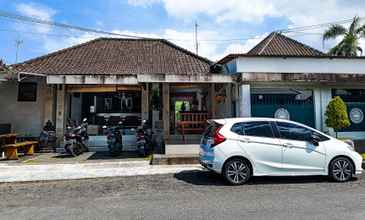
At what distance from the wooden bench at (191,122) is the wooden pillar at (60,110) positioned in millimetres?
5607

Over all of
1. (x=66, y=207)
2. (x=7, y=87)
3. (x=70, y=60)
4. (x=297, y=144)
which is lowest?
(x=66, y=207)

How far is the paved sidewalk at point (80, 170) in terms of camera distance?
30.1 feet

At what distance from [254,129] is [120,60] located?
1100 centimetres

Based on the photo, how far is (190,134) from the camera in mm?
13547

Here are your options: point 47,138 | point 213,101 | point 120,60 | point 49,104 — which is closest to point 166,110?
point 213,101

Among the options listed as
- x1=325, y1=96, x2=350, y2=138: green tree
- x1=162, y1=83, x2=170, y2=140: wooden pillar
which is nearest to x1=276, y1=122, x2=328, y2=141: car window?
x1=325, y1=96, x2=350, y2=138: green tree

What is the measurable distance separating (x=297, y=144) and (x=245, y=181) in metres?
1.67

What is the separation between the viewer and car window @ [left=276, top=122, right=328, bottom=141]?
27.4 ft

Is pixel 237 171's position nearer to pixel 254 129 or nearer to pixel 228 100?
pixel 254 129

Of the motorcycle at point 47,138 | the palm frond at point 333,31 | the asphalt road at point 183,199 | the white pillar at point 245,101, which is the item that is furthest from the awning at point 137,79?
the palm frond at point 333,31

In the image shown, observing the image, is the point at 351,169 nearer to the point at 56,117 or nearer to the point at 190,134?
the point at 190,134

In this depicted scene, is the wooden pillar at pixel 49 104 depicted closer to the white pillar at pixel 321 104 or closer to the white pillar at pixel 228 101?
the white pillar at pixel 228 101

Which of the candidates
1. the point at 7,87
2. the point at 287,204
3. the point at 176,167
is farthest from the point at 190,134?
the point at 7,87

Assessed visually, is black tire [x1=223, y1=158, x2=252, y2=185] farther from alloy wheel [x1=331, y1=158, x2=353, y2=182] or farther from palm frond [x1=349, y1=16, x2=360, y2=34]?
palm frond [x1=349, y1=16, x2=360, y2=34]
